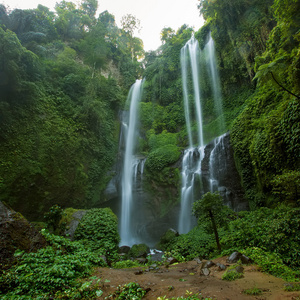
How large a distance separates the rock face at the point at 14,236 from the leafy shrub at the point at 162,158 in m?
11.2

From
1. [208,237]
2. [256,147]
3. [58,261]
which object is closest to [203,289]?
[58,261]

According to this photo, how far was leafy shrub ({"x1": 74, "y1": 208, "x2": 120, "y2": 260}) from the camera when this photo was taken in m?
6.84

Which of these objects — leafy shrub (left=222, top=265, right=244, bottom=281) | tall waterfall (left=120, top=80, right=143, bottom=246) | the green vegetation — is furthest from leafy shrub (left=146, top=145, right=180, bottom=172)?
the green vegetation

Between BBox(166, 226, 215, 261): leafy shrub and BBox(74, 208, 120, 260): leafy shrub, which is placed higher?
BBox(74, 208, 120, 260): leafy shrub

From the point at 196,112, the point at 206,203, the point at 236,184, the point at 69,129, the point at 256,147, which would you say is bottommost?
the point at 206,203

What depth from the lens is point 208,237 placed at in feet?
25.0

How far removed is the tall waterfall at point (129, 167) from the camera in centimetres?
1536

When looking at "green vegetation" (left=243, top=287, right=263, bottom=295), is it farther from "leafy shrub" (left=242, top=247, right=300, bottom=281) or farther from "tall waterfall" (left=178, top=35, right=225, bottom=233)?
"tall waterfall" (left=178, top=35, right=225, bottom=233)

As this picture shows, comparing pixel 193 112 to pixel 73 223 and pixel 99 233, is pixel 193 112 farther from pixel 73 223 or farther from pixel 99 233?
pixel 73 223

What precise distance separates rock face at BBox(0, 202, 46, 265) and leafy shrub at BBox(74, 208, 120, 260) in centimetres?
221

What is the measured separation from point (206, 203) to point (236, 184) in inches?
245

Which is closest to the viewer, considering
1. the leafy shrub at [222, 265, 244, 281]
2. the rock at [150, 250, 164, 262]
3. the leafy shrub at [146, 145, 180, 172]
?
the leafy shrub at [222, 265, 244, 281]

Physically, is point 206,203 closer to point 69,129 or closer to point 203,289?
point 203,289

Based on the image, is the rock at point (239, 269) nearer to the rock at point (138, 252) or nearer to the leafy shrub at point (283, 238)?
the leafy shrub at point (283, 238)
